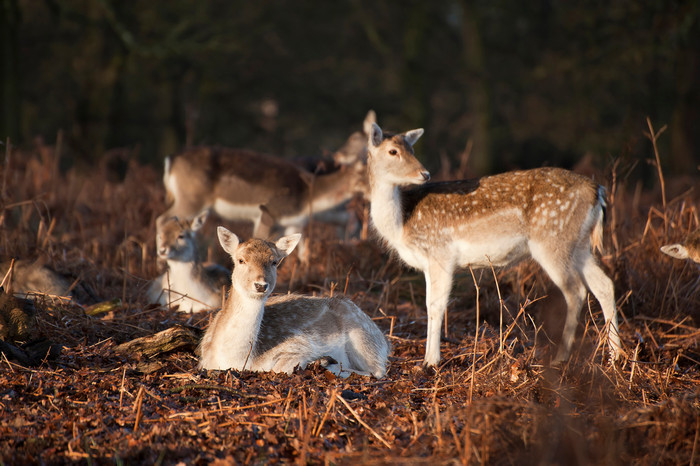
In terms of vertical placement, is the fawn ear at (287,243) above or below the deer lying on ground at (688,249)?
above

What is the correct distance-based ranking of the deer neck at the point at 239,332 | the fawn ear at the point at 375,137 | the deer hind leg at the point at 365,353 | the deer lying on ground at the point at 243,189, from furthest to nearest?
the deer lying on ground at the point at 243,189 → the fawn ear at the point at 375,137 → the deer hind leg at the point at 365,353 → the deer neck at the point at 239,332

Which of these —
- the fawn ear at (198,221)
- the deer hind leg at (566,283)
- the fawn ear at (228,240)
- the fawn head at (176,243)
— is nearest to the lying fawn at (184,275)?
the fawn head at (176,243)

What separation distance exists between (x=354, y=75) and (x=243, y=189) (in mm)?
16676

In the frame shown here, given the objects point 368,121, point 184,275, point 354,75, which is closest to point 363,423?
point 184,275

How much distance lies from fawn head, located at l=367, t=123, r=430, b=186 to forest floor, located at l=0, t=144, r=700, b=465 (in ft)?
3.83

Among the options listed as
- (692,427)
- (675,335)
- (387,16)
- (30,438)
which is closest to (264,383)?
(30,438)

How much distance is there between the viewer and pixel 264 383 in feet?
15.4

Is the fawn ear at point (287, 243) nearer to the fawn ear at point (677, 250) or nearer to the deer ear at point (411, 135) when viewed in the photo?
the deer ear at point (411, 135)

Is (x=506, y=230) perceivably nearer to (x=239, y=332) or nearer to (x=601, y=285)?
(x=601, y=285)

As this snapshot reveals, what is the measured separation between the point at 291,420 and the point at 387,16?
2172cm

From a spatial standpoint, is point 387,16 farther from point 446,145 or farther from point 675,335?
point 675,335

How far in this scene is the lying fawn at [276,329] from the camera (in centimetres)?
504

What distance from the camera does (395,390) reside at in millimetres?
4719

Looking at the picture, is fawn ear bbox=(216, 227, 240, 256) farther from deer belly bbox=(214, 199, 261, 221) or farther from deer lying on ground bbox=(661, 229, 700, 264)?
deer belly bbox=(214, 199, 261, 221)
